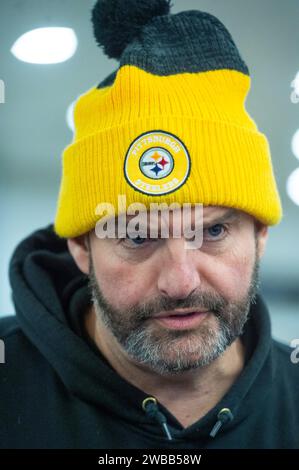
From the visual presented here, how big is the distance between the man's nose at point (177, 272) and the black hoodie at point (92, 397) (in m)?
0.20

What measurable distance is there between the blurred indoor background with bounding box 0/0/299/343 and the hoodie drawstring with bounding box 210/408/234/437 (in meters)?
0.76

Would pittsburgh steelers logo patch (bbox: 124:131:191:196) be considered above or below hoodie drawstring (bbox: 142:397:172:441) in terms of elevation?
above

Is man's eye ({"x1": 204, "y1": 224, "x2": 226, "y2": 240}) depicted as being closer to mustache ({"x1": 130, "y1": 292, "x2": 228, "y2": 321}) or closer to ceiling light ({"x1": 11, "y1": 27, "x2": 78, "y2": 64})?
mustache ({"x1": 130, "y1": 292, "x2": 228, "y2": 321})

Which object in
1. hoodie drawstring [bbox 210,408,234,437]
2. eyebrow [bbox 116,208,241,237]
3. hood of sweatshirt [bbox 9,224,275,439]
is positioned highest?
eyebrow [bbox 116,208,241,237]

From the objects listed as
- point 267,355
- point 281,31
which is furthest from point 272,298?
point 267,355

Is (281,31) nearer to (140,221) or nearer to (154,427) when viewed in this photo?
(140,221)

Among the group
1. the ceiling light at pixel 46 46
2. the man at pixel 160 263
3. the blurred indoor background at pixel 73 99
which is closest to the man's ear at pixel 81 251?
the man at pixel 160 263

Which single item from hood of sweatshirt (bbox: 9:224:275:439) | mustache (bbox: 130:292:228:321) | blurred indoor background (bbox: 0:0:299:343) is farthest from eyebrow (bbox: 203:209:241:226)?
blurred indoor background (bbox: 0:0:299:343)

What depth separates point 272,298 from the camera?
2.32 metres

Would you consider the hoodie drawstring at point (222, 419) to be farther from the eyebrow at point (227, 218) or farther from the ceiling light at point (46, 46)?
the ceiling light at point (46, 46)

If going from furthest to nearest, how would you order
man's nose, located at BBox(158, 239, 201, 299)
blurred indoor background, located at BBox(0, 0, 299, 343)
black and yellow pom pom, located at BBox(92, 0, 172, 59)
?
blurred indoor background, located at BBox(0, 0, 299, 343) → black and yellow pom pom, located at BBox(92, 0, 172, 59) → man's nose, located at BBox(158, 239, 201, 299)

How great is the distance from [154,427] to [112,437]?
0.07 meters

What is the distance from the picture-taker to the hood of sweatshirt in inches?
37.1

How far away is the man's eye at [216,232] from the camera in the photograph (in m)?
0.93
